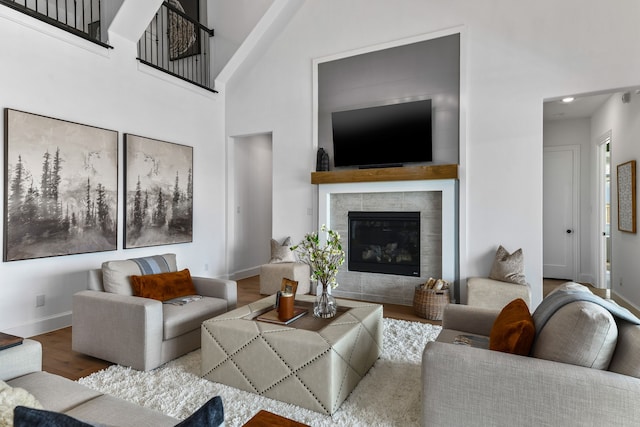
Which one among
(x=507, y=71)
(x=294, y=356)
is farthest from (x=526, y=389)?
(x=507, y=71)

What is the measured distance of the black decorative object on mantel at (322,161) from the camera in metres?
4.93

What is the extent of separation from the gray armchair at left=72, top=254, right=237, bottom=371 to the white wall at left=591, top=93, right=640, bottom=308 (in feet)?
15.2

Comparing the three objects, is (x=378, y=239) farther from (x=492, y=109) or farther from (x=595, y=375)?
(x=595, y=375)

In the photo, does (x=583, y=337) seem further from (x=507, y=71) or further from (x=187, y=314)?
(x=507, y=71)

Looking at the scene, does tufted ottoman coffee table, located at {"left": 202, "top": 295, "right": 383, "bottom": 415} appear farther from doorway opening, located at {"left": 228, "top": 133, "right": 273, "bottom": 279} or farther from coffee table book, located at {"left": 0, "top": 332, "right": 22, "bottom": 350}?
doorway opening, located at {"left": 228, "top": 133, "right": 273, "bottom": 279}

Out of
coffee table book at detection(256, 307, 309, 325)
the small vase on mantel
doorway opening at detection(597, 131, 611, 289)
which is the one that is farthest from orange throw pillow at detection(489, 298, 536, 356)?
doorway opening at detection(597, 131, 611, 289)

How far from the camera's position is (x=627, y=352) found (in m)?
1.45

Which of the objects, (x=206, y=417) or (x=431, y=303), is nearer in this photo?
(x=206, y=417)

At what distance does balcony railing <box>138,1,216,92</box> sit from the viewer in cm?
582

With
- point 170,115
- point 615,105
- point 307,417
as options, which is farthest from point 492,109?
point 170,115

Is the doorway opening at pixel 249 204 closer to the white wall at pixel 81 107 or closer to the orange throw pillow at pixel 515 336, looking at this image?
the white wall at pixel 81 107

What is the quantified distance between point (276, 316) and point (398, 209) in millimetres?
2577

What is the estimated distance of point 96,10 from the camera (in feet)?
17.8

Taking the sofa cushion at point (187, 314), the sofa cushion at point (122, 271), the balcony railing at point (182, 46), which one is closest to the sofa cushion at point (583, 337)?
the sofa cushion at point (187, 314)
